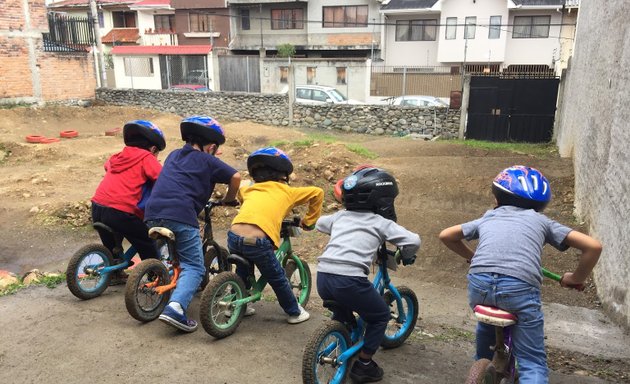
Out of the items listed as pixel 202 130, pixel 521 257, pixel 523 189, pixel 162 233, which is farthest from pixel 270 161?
pixel 521 257

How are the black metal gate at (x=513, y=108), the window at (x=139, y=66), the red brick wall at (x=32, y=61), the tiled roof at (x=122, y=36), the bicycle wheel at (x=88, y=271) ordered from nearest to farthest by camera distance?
the bicycle wheel at (x=88, y=271)
the black metal gate at (x=513, y=108)
the red brick wall at (x=32, y=61)
the window at (x=139, y=66)
the tiled roof at (x=122, y=36)

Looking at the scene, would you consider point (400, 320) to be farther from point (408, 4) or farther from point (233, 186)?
point (408, 4)

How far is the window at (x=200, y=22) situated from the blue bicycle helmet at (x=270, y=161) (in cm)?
3508

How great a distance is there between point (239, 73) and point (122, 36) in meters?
16.9

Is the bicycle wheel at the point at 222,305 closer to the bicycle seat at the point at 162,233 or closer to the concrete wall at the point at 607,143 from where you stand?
the bicycle seat at the point at 162,233

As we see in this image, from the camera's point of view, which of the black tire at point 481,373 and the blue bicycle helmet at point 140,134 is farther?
the blue bicycle helmet at point 140,134

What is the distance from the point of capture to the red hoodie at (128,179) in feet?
14.4

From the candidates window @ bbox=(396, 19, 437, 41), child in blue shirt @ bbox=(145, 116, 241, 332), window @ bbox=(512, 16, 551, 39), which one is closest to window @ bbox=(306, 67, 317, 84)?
window @ bbox=(396, 19, 437, 41)

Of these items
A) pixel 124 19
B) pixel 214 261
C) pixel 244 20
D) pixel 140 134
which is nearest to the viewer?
pixel 140 134

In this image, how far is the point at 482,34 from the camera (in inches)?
1211

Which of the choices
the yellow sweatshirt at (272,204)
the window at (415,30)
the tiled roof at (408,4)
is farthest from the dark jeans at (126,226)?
the window at (415,30)

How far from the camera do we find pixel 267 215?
373 centimetres

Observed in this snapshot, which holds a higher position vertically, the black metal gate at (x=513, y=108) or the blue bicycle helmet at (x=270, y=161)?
the blue bicycle helmet at (x=270, y=161)

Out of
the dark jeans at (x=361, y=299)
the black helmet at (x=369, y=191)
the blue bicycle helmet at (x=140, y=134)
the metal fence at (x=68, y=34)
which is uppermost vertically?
the metal fence at (x=68, y=34)
